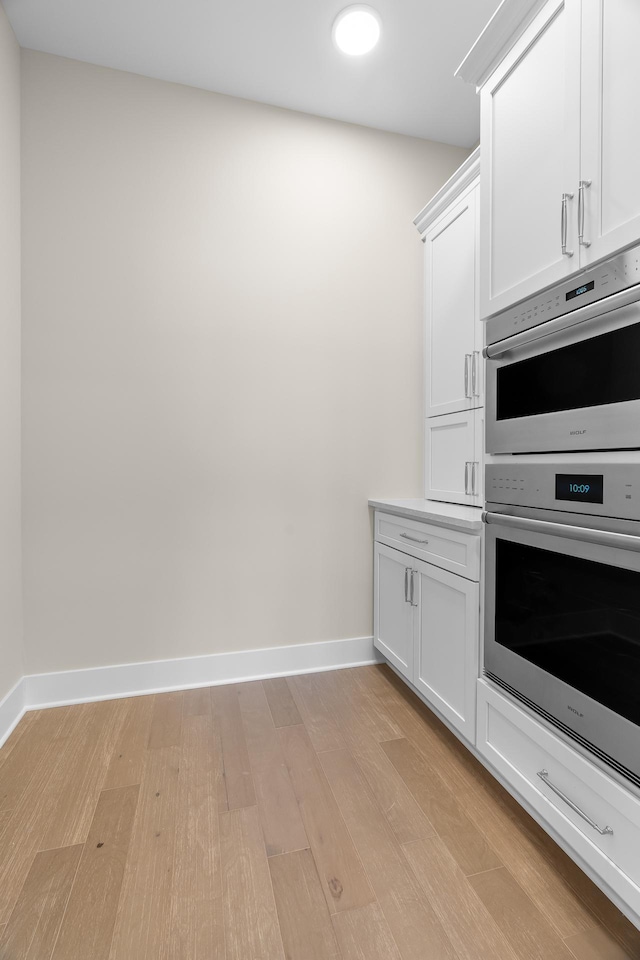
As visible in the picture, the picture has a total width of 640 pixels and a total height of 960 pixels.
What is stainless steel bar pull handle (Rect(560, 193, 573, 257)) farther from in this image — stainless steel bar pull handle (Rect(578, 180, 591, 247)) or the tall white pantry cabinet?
the tall white pantry cabinet

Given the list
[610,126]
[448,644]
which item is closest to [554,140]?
[610,126]

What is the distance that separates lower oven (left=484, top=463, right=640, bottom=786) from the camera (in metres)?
1.06

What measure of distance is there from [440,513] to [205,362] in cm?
131

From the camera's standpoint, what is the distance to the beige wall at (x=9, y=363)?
1.93 meters

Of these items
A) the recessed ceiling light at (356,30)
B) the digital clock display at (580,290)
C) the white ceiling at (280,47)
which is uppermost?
the white ceiling at (280,47)

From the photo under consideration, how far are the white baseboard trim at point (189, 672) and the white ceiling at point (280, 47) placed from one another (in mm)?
2672

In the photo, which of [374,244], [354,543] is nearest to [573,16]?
[374,244]

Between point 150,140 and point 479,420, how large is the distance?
195 cm

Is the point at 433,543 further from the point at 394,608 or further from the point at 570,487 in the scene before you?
the point at 570,487

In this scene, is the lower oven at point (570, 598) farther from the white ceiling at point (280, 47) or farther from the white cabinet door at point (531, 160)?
the white ceiling at point (280, 47)

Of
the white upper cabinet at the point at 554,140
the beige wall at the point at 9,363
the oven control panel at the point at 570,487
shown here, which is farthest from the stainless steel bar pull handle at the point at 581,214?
the beige wall at the point at 9,363

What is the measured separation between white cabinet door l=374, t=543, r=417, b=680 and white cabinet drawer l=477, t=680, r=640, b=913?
0.58 metres

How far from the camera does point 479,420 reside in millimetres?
2109

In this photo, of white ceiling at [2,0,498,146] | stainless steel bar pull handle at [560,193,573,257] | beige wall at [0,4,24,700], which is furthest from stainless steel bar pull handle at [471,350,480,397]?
beige wall at [0,4,24,700]
